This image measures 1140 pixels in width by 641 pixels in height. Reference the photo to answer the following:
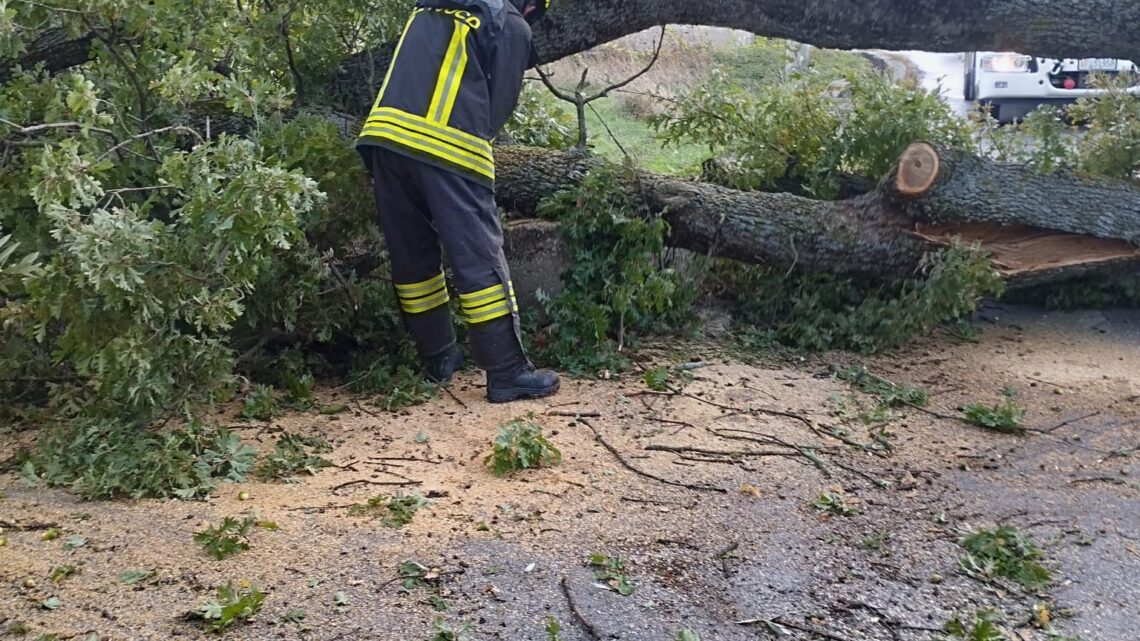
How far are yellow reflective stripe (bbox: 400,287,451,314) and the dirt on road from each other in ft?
1.33

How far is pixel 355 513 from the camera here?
A: 3279 mm

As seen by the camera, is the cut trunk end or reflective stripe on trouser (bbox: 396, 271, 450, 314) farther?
the cut trunk end

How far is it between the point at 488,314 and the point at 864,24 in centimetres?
254

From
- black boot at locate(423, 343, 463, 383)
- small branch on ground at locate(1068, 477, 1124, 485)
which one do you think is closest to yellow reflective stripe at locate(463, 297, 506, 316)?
black boot at locate(423, 343, 463, 383)

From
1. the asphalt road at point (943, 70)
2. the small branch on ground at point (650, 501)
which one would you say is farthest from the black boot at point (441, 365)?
the asphalt road at point (943, 70)

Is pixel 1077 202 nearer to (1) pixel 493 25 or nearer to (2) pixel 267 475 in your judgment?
(1) pixel 493 25

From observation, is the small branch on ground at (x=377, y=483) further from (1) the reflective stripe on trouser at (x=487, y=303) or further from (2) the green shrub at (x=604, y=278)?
(2) the green shrub at (x=604, y=278)

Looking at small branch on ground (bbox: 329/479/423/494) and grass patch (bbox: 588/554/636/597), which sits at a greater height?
small branch on ground (bbox: 329/479/423/494)

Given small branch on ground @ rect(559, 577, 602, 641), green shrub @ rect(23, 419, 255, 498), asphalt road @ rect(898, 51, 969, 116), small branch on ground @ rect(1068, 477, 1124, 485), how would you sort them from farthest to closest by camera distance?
asphalt road @ rect(898, 51, 969, 116) → small branch on ground @ rect(1068, 477, 1124, 485) → green shrub @ rect(23, 419, 255, 498) → small branch on ground @ rect(559, 577, 602, 641)

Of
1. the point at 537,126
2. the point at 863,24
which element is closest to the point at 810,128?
the point at 863,24

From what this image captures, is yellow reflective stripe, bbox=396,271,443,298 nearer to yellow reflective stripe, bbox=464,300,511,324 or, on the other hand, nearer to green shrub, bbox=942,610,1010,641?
yellow reflective stripe, bbox=464,300,511,324

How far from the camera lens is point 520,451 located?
3648 millimetres

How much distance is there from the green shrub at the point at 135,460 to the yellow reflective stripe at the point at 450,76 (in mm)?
1503

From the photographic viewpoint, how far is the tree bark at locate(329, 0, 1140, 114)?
206 inches
